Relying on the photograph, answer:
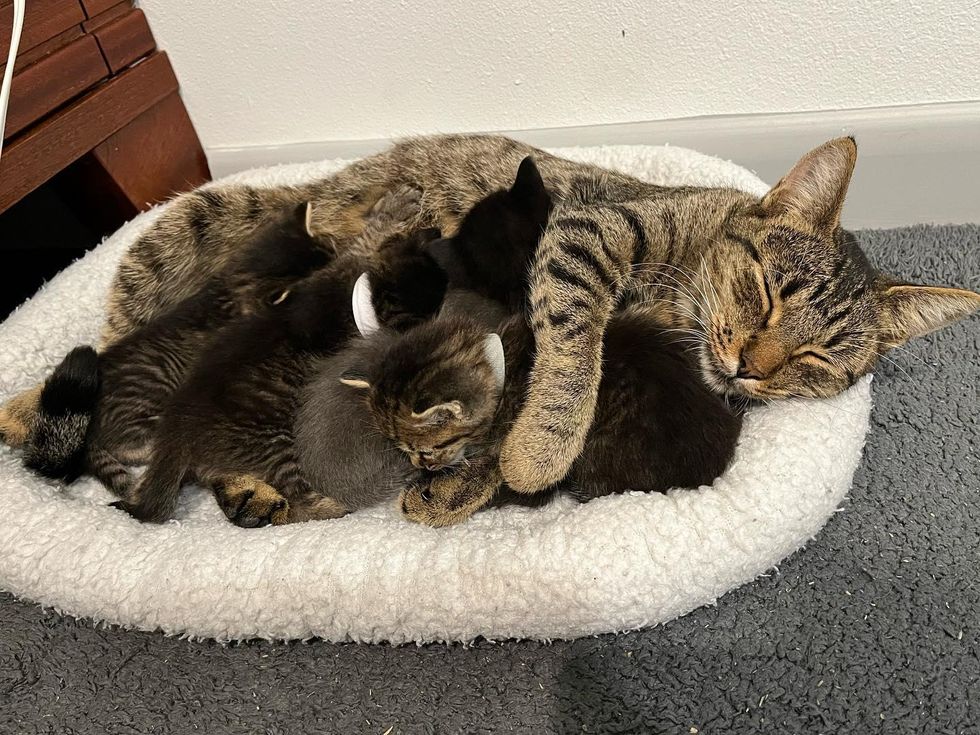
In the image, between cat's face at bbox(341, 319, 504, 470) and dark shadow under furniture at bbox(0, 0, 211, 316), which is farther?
dark shadow under furniture at bbox(0, 0, 211, 316)

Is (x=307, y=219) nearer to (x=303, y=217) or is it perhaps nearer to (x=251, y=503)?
(x=303, y=217)

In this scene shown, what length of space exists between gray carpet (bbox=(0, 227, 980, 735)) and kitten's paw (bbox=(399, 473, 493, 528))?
26 centimetres

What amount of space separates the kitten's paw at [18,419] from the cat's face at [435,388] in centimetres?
83

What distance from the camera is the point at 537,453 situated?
139cm

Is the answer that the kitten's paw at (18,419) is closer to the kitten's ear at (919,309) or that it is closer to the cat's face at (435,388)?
the cat's face at (435,388)

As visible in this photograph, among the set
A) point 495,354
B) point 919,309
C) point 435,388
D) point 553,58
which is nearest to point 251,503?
point 435,388

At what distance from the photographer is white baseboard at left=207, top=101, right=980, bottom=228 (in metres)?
2.23

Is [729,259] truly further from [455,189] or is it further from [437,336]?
[455,189]

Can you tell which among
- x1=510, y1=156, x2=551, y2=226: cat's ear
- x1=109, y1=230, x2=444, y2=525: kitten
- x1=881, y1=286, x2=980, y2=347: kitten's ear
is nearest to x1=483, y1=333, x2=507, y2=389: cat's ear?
Result: x1=109, y1=230, x2=444, y2=525: kitten

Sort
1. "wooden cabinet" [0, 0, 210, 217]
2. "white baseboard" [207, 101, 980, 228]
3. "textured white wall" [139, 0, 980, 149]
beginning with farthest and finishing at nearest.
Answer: "white baseboard" [207, 101, 980, 228] < "textured white wall" [139, 0, 980, 149] < "wooden cabinet" [0, 0, 210, 217]

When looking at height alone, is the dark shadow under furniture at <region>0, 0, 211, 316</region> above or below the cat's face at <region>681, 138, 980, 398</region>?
above

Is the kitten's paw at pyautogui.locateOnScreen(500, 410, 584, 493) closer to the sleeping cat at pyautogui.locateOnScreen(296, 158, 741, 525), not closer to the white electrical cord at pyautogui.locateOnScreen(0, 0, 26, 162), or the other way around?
the sleeping cat at pyautogui.locateOnScreen(296, 158, 741, 525)

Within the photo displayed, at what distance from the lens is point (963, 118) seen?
86.7 inches

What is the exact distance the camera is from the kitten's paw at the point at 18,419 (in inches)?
63.5
